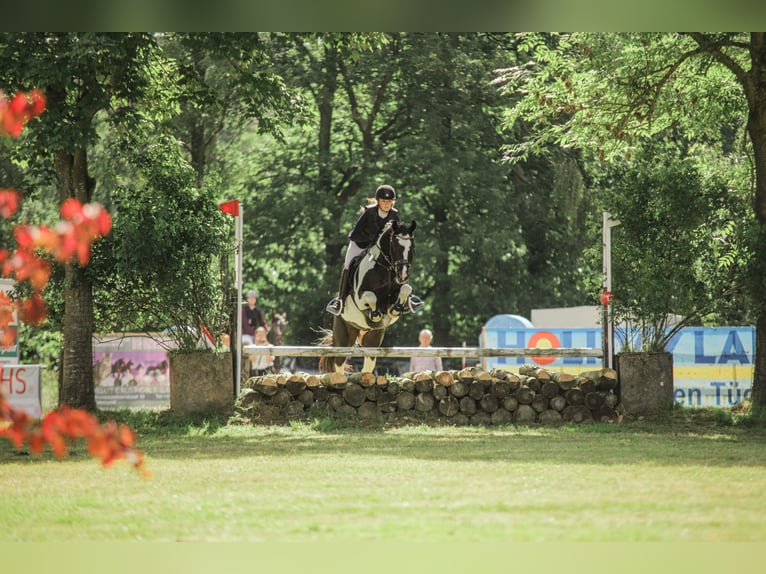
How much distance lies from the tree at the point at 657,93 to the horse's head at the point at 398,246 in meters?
Answer: 3.38

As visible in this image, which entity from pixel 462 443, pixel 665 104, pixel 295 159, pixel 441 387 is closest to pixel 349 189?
pixel 295 159

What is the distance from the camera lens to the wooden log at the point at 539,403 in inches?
455

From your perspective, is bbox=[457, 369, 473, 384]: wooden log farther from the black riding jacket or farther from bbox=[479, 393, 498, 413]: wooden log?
the black riding jacket

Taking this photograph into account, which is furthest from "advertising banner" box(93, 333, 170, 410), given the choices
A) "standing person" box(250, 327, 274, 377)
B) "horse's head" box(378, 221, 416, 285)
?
"horse's head" box(378, 221, 416, 285)

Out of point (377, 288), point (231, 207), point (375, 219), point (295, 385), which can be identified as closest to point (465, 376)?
point (377, 288)

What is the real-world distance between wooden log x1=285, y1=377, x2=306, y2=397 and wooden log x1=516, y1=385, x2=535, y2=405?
2300mm

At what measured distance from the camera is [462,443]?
30.5 feet

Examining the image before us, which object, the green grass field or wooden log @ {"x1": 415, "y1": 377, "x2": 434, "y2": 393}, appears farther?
wooden log @ {"x1": 415, "y1": 377, "x2": 434, "y2": 393}

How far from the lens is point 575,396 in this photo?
11.5 m

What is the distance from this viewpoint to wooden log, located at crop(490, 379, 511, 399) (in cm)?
1152

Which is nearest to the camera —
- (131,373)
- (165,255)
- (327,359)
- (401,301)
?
(401,301)

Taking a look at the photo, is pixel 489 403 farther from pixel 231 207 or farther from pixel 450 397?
pixel 231 207

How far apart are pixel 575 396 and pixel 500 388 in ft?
2.63

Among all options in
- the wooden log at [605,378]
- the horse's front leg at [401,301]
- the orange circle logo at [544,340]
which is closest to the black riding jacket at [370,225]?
the horse's front leg at [401,301]
